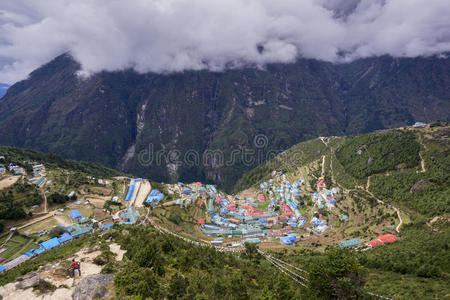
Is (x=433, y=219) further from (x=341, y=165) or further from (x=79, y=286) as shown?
(x=79, y=286)

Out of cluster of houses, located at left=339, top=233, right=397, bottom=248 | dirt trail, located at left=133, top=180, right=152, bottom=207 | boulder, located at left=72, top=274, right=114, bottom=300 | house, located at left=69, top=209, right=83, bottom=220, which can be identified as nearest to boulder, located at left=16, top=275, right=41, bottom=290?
boulder, located at left=72, top=274, right=114, bottom=300

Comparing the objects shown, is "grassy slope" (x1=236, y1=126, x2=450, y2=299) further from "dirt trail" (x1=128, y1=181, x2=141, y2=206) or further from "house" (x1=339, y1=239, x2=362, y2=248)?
"dirt trail" (x1=128, y1=181, x2=141, y2=206)

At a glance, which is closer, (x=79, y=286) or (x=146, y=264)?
(x=79, y=286)

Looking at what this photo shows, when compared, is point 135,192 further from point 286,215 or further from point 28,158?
point 286,215

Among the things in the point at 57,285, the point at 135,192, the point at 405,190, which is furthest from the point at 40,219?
the point at 405,190

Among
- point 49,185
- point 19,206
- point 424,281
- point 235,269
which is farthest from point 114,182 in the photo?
point 424,281

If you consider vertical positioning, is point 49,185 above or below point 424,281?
above
